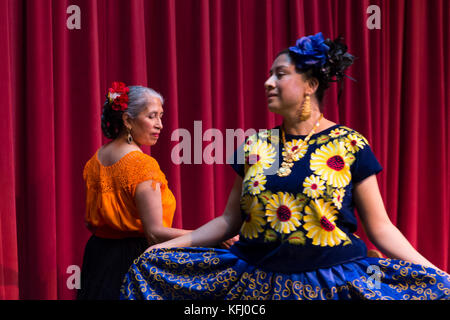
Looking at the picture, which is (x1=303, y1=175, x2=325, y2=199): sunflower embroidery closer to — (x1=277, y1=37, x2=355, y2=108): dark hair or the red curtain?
(x1=277, y1=37, x2=355, y2=108): dark hair

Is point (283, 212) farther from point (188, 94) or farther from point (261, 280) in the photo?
point (188, 94)

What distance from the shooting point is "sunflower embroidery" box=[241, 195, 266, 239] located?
146 centimetres

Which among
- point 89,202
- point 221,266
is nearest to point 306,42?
point 221,266

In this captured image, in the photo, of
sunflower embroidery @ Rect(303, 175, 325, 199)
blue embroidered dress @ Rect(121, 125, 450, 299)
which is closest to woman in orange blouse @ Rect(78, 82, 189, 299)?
blue embroidered dress @ Rect(121, 125, 450, 299)

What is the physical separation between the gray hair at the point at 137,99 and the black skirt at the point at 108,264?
1.73 feet

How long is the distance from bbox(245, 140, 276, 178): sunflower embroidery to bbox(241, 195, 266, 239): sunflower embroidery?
0.26ft

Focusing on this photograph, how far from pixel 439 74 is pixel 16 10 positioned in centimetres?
265

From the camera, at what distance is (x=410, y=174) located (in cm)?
348

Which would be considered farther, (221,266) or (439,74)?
(439,74)

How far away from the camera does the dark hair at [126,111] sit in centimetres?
217

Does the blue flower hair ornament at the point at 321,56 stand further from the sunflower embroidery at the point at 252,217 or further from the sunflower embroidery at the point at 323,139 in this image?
the sunflower embroidery at the point at 252,217

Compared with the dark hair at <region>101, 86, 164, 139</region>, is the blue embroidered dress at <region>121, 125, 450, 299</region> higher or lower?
lower

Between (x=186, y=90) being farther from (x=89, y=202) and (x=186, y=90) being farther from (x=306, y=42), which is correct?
(x=306, y=42)

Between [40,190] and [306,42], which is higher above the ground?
[306,42]
